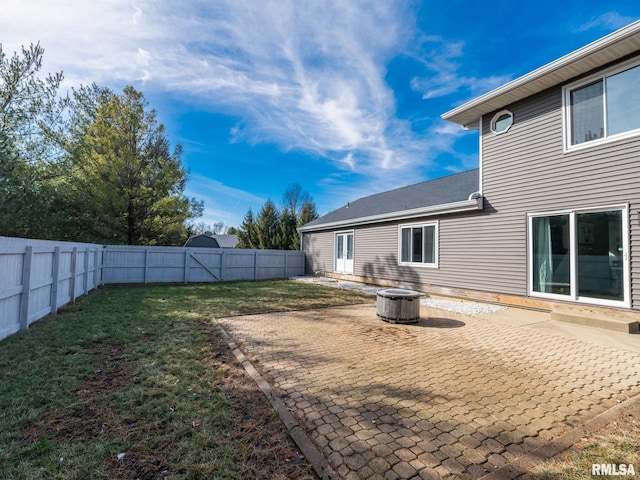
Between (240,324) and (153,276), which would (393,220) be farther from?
(153,276)

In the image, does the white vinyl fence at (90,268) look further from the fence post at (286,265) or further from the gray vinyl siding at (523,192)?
the gray vinyl siding at (523,192)

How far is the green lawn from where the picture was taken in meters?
2.06

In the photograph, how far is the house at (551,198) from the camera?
237 inches

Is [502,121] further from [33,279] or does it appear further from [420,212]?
[33,279]

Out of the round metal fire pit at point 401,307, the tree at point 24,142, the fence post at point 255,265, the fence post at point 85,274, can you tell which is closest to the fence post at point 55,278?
the fence post at point 85,274

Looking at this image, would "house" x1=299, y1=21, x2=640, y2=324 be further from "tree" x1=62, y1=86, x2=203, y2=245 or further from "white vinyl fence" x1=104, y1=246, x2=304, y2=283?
"tree" x1=62, y1=86, x2=203, y2=245

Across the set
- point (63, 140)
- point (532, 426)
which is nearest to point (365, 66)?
point (532, 426)

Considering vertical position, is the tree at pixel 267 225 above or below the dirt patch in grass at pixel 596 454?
above

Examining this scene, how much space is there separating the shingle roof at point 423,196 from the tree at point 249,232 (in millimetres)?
11582

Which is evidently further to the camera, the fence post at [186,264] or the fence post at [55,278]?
the fence post at [186,264]

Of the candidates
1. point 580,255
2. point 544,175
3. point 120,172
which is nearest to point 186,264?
point 120,172

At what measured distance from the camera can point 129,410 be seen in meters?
2.78

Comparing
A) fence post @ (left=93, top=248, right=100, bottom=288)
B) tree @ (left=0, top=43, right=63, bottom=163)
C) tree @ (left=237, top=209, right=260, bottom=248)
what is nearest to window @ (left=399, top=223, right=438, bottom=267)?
fence post @ (left=93, top=248, right=100, bottom=288)

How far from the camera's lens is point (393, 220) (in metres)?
12.1
